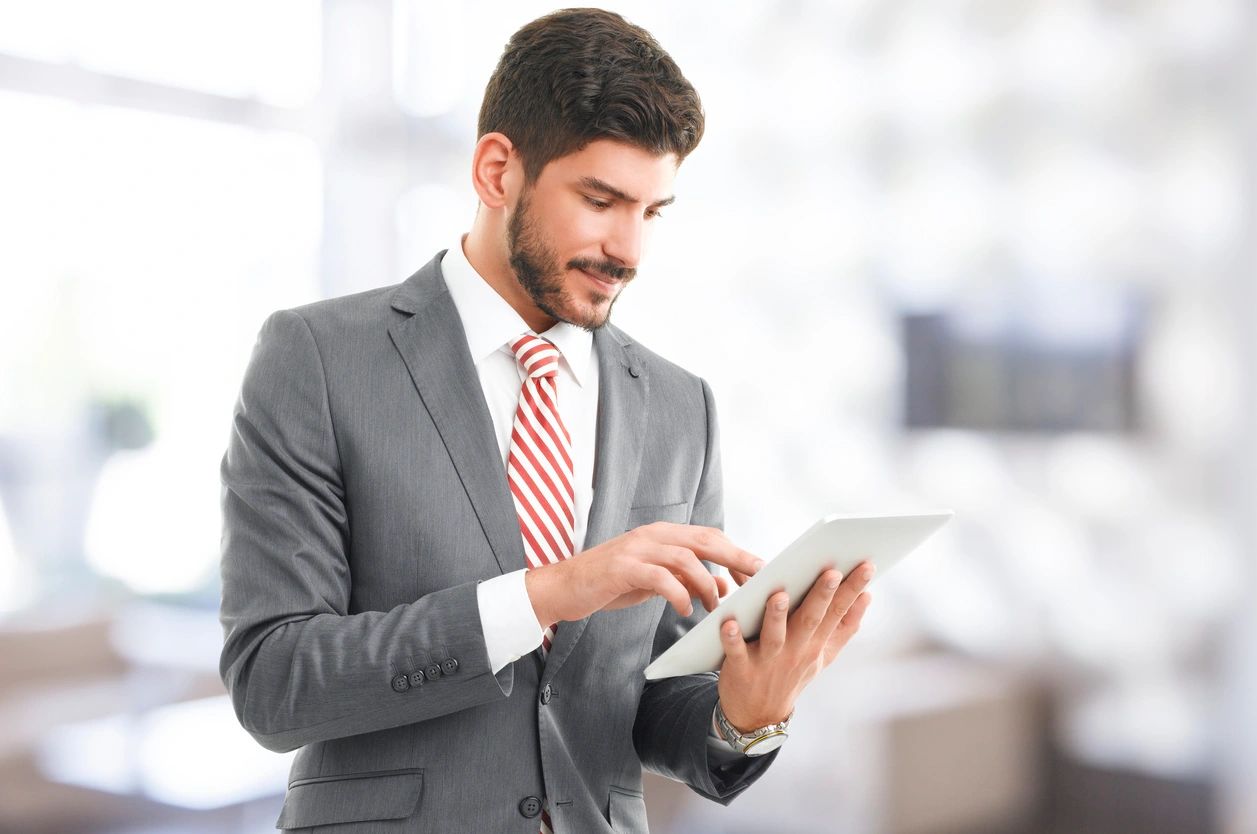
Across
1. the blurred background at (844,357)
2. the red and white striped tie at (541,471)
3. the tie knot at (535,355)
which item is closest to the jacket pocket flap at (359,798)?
the red and white striped tie at (541,471)

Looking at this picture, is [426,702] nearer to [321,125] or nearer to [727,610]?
[727,610]

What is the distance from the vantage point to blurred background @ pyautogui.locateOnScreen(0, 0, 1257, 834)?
9.42 feet

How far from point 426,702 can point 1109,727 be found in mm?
2276

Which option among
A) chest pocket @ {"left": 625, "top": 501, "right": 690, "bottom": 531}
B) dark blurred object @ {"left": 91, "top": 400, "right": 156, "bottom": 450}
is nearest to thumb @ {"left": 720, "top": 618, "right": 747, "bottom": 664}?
chest pocket @ {"left": 625, "top": 501, "right": 690, "bottom": 531}

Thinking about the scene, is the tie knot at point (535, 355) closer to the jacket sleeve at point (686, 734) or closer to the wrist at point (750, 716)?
the jacket sleeve at point (686, 734)

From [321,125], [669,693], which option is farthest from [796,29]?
[669,693]

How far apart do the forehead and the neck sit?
0.35ft

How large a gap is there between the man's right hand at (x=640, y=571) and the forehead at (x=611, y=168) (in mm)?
439

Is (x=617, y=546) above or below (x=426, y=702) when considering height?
above

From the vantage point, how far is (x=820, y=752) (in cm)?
359

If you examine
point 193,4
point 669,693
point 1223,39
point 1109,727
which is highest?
point 193,4

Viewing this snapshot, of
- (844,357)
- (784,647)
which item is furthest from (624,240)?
(844,357)

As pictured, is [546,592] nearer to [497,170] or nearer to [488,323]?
[488,323]

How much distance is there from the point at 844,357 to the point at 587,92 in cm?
224
